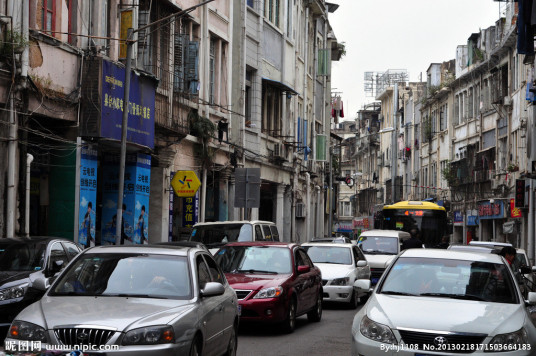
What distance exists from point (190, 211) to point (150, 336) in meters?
21.1

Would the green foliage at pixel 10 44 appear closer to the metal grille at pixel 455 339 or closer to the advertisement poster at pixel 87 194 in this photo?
the advertisement poster at pixel 87 194

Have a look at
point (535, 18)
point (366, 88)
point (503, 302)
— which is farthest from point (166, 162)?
point (366, 88)

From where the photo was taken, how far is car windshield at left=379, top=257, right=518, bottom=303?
404 inches

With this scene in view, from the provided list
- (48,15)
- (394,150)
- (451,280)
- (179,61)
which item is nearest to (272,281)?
(451,280)

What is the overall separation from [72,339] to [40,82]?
12.5m

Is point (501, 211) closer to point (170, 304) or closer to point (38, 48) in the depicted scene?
point (38, 48)

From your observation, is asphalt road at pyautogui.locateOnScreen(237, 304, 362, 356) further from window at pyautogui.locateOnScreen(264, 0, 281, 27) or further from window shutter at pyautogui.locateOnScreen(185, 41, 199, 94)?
window at pyautogui.locateOnScreen(264, 0, 281, 27)

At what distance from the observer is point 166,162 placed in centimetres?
2744

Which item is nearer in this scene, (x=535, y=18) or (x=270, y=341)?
(x=270, y=341)

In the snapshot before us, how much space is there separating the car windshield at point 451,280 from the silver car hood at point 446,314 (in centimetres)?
29

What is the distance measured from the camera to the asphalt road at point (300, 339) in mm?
12969

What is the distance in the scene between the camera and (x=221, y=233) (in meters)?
22.2

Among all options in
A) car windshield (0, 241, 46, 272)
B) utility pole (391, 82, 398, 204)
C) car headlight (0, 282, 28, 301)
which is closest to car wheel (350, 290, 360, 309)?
car windshield (0, 241, 46, 272)

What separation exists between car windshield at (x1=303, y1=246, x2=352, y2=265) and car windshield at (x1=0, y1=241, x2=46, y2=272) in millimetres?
9200
